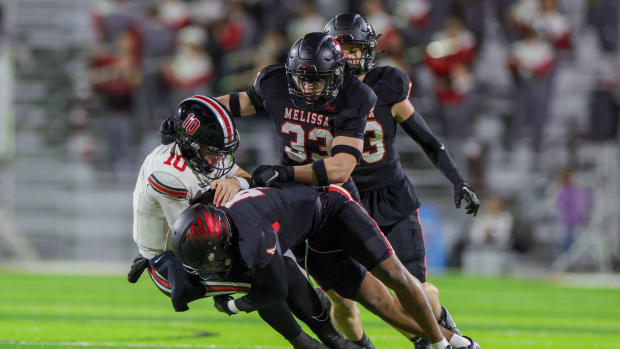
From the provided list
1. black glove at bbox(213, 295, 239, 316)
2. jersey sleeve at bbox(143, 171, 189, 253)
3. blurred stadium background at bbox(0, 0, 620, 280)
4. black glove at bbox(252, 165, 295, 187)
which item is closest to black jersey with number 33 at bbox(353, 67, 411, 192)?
black glove at bbox(252, 165, 295, 187)

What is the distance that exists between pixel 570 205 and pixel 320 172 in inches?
375

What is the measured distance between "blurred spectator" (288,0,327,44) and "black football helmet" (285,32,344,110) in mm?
8192

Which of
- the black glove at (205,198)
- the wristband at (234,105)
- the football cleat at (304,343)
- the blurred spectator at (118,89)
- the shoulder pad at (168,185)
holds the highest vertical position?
the wristband at (234,105)

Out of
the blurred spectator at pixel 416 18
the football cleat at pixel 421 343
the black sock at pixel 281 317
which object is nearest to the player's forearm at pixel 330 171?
the black sock at pixel 281 317

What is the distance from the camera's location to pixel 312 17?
13836 mm

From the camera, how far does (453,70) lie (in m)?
13.8

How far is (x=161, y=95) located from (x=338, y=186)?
30.8 feet

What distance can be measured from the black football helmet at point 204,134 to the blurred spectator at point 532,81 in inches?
371

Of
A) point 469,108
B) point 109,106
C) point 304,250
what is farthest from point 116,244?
point 304,250

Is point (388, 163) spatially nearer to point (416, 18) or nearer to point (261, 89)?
point (261, 89)

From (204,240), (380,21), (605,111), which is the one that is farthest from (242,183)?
(605,111)

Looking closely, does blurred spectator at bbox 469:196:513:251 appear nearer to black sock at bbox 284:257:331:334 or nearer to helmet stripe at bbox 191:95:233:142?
black sock at bbox 284:257:331:334

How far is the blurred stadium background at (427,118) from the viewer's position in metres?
14.0

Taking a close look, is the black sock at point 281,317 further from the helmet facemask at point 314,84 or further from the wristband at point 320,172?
the helmet facemask at point 314,84
